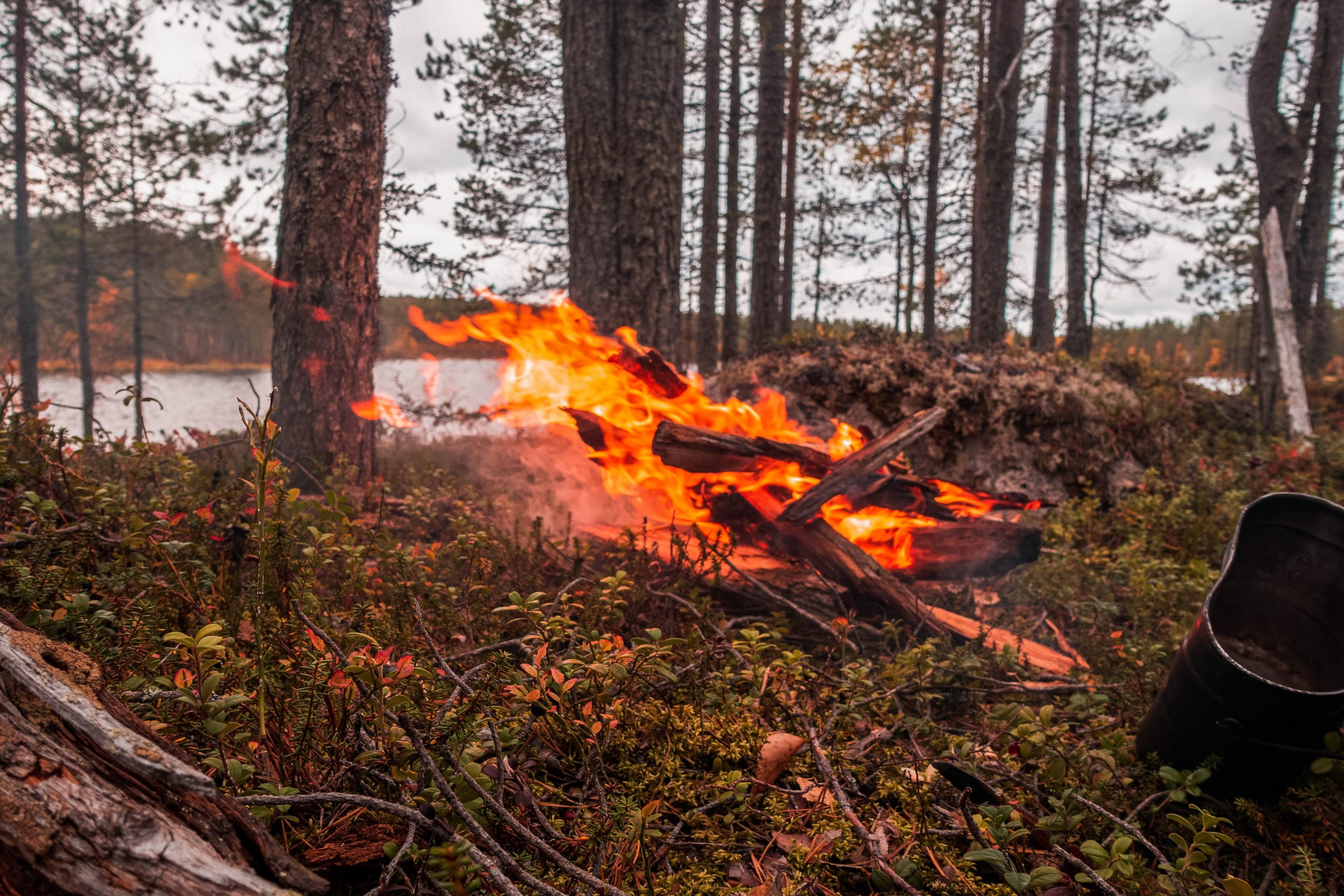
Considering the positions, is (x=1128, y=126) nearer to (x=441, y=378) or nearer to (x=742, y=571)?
(x=441, y=378)

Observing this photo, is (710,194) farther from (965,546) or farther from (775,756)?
(775,756)

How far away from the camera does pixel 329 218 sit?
5391 mm

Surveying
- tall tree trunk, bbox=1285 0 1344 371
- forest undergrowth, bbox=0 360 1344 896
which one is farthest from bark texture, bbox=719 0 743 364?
forest undergrowth, bbox=0 360 1344 896

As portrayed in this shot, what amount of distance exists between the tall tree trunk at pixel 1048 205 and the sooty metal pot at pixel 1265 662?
12.2 metres

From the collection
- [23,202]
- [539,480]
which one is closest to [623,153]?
[539,480]

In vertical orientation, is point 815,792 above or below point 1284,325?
below

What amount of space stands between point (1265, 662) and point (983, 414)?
429cm

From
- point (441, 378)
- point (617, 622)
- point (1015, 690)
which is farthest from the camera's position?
point (441, 378)

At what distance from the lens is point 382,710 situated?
162 cm

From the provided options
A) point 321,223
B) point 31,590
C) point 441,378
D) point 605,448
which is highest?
point 321,223

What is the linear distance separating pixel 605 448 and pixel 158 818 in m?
3.42

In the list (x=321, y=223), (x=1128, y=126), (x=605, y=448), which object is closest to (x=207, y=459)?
(x=321, y=223)

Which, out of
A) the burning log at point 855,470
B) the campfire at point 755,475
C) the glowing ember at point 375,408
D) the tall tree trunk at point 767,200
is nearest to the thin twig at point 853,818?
the campfire at point 755,475

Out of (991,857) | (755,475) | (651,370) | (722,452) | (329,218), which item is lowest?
(991,857)
